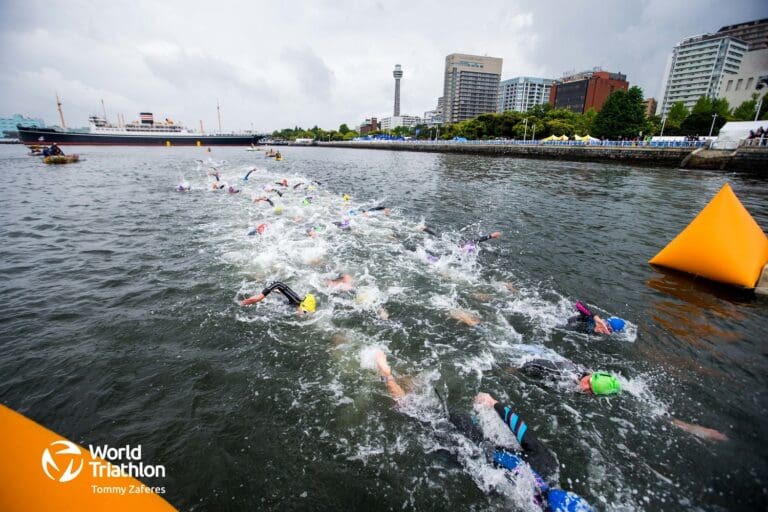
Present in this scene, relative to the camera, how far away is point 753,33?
134750 millimetres

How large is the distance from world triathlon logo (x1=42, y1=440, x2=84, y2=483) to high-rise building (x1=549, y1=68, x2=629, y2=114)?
18116 cm

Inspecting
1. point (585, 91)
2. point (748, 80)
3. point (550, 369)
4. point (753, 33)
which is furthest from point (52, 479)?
point (753, 33)

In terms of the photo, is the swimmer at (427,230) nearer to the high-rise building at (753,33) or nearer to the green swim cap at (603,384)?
the green swim cap at (603,384)

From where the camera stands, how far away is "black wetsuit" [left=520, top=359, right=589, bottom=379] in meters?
5.53

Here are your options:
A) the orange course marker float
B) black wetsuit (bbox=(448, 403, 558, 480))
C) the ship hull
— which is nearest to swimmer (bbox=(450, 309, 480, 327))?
black wetsuit (bbox=(448, 403, 558, 480))

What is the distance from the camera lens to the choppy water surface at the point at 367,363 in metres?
3.91

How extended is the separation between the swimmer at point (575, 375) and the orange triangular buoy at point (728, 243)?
255 inches

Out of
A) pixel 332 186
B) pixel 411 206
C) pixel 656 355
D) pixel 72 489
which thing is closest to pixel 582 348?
pixel 656 355

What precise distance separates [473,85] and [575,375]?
205 meters

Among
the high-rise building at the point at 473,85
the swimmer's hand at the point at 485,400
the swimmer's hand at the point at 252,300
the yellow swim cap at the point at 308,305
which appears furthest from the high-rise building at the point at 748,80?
the swimmer's hand at the point at 252,300

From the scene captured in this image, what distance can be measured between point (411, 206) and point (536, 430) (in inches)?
627

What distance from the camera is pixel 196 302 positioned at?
7590 mm

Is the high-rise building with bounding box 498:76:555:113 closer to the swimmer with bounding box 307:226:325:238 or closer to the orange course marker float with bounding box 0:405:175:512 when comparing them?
the swimmer with bounding box 307:226:325:238

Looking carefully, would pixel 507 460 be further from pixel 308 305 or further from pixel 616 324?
pixel 308 305
